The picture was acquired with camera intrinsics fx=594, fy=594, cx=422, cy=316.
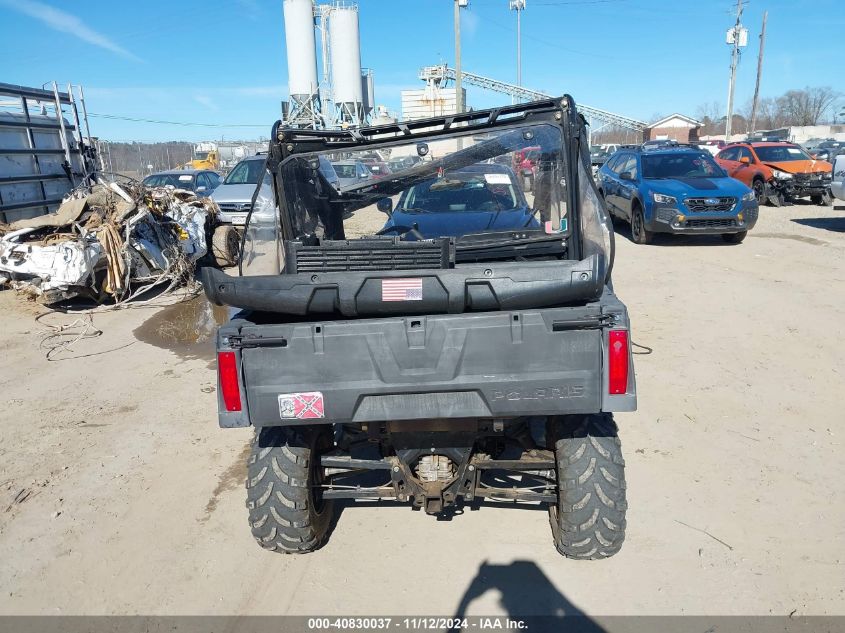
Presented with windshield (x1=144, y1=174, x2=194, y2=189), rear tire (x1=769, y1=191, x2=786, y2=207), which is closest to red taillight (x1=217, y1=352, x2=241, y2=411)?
windshield (x1=144, y1=174, x2=194, y2=189)

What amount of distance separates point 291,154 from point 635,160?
1082 cm

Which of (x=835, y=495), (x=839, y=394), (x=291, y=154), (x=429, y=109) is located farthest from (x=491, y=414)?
(x=429, y=109)

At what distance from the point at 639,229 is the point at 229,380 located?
35.8ft

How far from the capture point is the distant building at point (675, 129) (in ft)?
167

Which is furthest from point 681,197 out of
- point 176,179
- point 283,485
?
point 176,179

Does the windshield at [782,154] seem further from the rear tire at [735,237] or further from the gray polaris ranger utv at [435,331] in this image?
the gray polaris ranger utv at [435,331]

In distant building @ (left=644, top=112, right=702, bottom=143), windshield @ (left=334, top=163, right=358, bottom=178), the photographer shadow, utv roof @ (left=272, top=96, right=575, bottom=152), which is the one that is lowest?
the photographer shadow

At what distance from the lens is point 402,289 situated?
8.49 feet

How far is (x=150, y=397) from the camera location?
17.8 feet

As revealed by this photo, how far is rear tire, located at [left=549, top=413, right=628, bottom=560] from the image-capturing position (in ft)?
9.36

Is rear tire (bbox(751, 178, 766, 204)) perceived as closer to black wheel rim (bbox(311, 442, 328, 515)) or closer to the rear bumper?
the rear bumper

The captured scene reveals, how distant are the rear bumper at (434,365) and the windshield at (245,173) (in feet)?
38.5

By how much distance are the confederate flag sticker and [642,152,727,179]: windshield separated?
1125 cm

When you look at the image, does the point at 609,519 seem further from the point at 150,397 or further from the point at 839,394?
the point at 150,397
